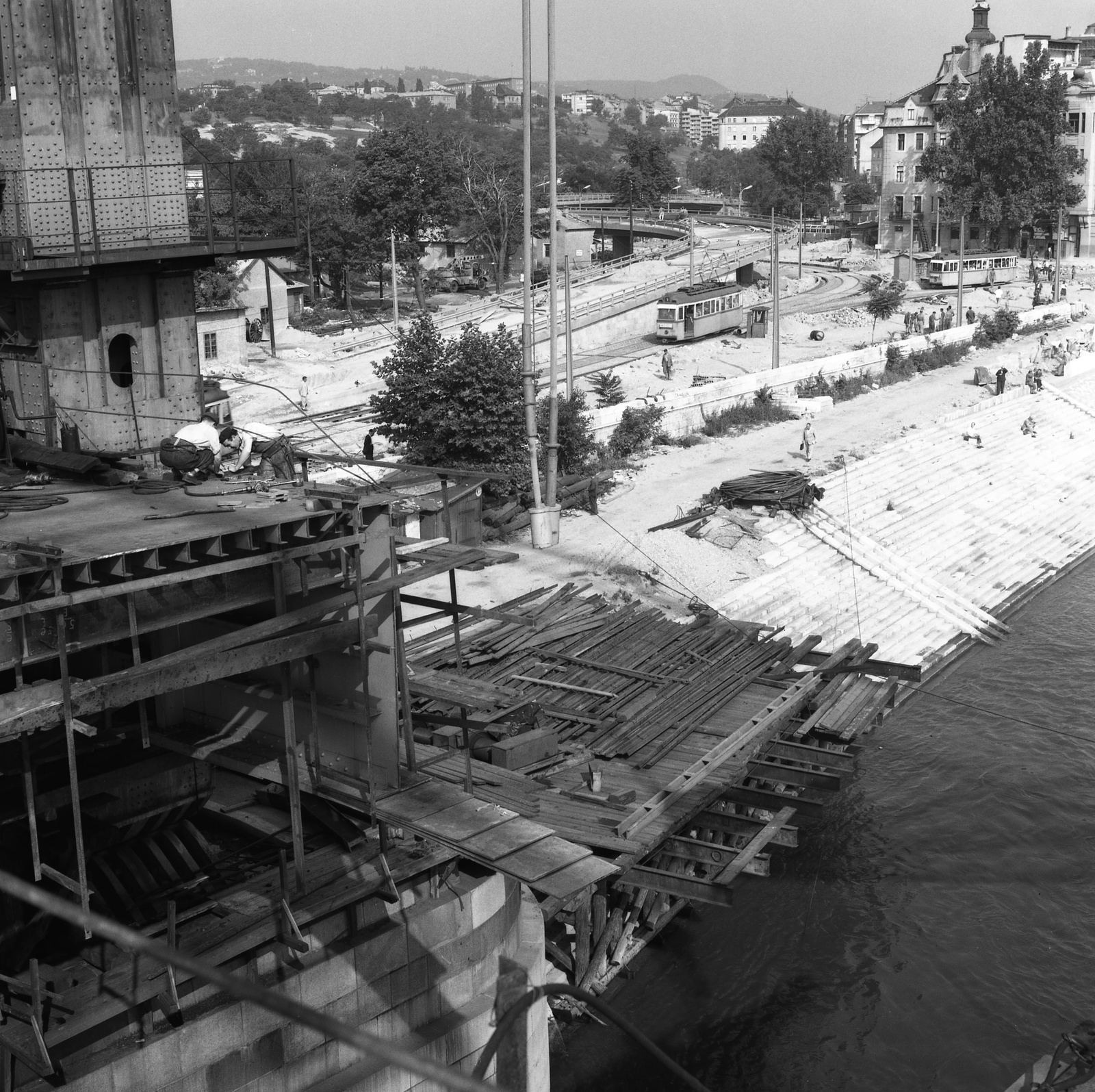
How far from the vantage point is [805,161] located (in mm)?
127438

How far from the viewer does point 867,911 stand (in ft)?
67.7

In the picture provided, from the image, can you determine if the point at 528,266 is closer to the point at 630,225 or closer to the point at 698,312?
the point at 698,312

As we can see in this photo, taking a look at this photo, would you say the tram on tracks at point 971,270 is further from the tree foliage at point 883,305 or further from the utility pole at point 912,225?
the tree foliage at point 883,305

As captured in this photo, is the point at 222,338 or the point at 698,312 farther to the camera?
the point at 698,312

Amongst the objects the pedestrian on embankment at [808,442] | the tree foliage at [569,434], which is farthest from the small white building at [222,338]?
the pedestrian on embankment at [808,442]

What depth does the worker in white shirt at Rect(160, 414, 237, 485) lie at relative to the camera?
1497cm

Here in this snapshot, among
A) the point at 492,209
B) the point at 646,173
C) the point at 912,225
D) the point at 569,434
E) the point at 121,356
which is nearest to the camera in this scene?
the point at 121,356

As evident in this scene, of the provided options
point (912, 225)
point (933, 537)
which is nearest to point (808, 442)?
point (933, 537)

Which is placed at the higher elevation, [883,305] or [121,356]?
[121,356]

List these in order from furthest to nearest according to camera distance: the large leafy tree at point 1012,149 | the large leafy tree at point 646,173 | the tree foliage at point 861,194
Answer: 1. the tree foliage at point 861,194
2. the large leafy tree at point 646,173
3. the large leafy tree at point 1012,149

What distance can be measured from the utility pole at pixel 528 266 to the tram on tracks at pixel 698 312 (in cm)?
3053

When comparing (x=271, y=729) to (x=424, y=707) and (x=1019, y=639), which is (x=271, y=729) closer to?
(x=424, y=707)

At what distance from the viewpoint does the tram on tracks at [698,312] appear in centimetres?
6112

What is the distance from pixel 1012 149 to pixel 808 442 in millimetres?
61449
